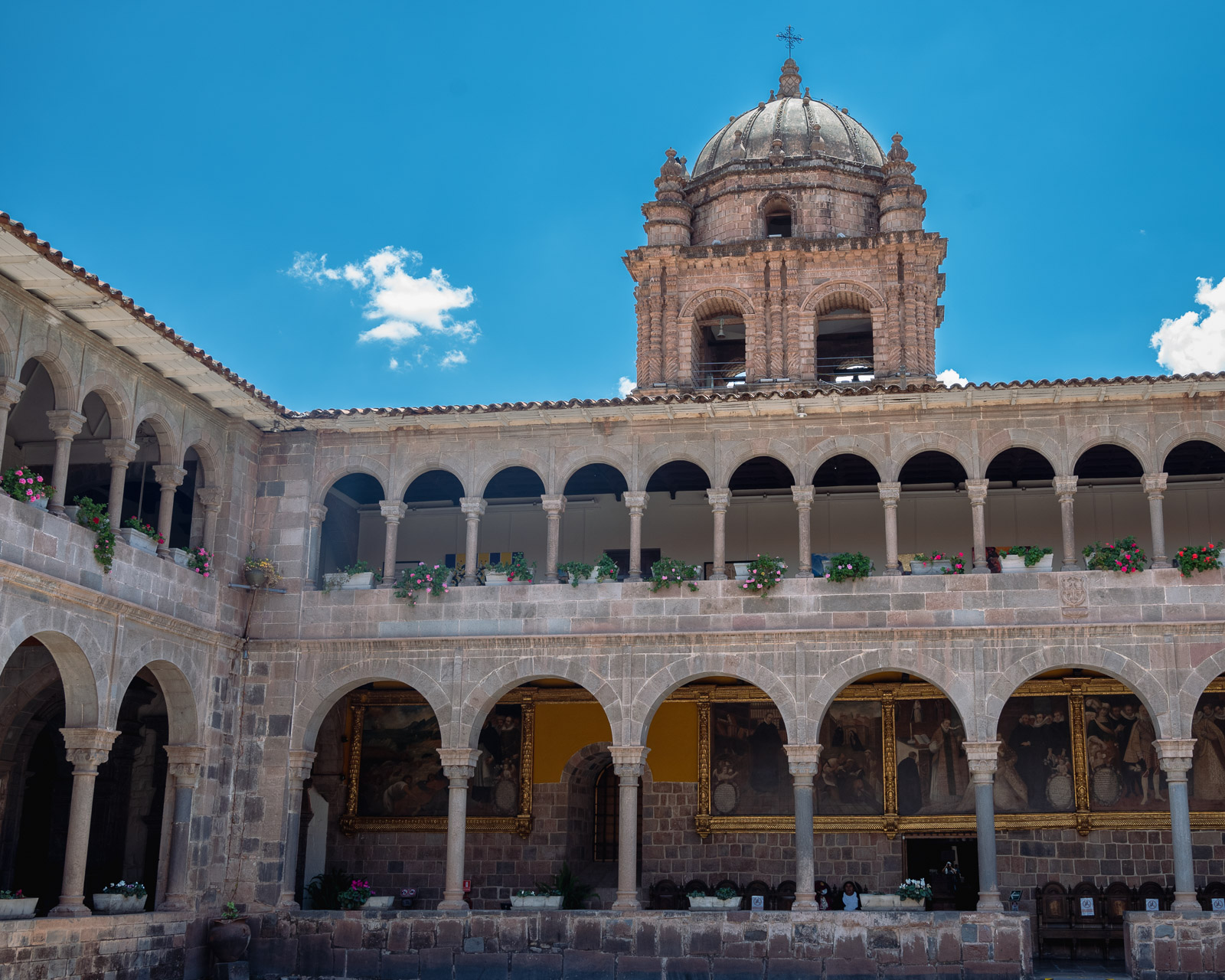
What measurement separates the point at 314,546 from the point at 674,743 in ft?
21.4

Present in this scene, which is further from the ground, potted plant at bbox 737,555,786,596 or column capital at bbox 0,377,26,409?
column capital at bbox 0,377,26,409

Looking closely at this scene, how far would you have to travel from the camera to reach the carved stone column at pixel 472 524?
2061 cm

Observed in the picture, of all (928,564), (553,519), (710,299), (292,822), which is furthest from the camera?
(710,299)

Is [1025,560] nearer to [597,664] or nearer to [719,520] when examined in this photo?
[719,520]

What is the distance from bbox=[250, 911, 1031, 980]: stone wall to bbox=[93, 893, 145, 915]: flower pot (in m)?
2.00

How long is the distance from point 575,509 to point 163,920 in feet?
30.4

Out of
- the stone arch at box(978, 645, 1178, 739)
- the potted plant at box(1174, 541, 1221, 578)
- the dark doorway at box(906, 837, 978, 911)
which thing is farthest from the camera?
the dark doorway at box(906, 837, 978, 911)

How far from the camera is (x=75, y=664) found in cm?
1703

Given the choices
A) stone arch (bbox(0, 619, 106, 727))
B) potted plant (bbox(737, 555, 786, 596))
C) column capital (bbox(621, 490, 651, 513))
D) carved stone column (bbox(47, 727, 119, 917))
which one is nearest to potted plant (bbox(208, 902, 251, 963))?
carved stone column (bbox(47, 727, 119, 917))

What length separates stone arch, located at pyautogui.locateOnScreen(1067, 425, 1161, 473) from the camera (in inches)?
765

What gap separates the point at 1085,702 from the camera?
21594 mm

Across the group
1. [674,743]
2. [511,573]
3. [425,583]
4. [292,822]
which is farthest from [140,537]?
[674,743]

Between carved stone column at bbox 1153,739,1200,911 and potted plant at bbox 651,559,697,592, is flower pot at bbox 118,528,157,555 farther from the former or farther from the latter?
carved stone column at bbox 1153,739,1200,911

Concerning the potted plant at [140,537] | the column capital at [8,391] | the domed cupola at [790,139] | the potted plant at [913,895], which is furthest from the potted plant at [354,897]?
the domed cupola at [790,139]
